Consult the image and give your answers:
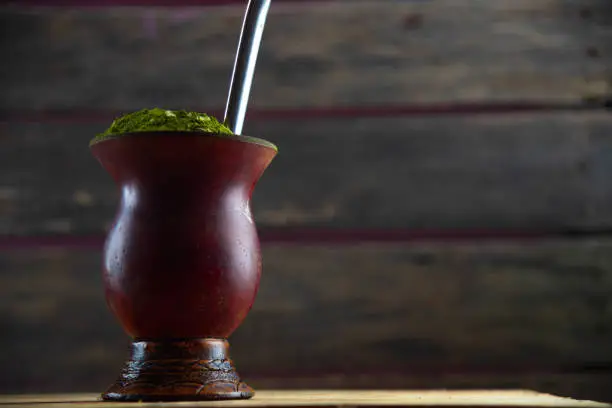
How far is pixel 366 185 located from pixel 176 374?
53 cm

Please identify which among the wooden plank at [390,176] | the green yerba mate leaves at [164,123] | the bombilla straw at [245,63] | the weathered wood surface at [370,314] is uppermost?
the bombilla straw at [245,63]

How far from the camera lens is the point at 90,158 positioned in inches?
44.8

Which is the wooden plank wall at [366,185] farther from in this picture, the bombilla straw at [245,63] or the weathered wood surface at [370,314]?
the bombilla straw at [245,63]

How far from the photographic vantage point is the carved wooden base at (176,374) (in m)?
0.67

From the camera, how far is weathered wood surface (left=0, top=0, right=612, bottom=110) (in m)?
1.15

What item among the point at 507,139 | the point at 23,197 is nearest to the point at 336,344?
the point at 507,139

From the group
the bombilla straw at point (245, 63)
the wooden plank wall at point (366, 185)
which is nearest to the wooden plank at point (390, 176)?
the wooden plank wall at point (366, 185)

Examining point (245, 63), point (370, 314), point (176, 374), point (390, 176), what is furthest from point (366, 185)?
point (176, 374)

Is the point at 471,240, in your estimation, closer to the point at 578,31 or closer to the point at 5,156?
the point at 578,31

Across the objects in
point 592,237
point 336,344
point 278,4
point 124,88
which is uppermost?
point 278,4

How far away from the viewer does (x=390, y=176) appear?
1.13m

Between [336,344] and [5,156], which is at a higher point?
[5,156]

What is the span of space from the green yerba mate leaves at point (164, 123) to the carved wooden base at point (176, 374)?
19 centimetres

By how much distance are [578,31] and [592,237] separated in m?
0.31
